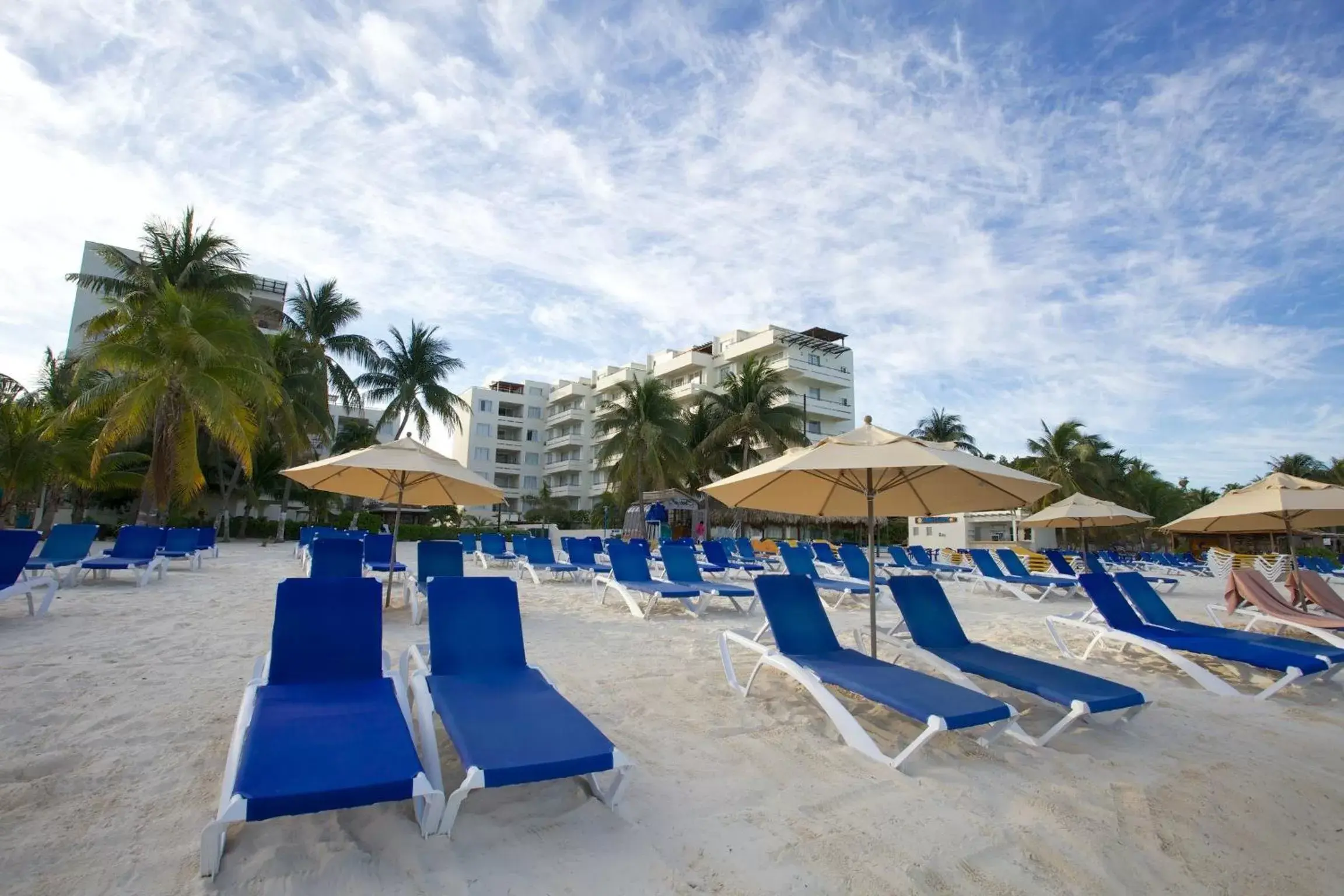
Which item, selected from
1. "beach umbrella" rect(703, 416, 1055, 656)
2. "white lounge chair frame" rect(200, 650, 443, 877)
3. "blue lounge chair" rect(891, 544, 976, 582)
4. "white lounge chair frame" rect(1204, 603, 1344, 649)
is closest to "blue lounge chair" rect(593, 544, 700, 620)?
"beach umbrella" rect(703, 416, 1055, 656)

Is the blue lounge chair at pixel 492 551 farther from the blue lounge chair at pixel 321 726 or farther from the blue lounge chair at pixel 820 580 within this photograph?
the blue lounge chair at pixel 321 726

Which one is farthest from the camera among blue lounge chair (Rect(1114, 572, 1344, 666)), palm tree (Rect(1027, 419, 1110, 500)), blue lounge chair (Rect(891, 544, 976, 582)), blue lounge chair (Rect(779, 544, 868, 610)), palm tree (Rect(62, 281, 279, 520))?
palm tree (Rect(1027, 419, 1110, 500))

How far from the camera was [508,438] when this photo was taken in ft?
184

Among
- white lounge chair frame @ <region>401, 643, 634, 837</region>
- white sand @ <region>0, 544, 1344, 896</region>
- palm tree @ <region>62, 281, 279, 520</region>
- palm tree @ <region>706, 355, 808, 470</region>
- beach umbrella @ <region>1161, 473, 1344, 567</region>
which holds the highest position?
palm tree @ <region>706, 355, 808, 470</region>

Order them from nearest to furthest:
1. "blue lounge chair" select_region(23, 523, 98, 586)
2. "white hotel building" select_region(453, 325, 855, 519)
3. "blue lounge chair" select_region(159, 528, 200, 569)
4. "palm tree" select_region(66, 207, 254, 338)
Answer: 1. "blue lounge chair" select_region(23, 523, 98, 586)
2. "blue lounge chair" select_region(159, 528, 200, 569)
3. "palm tree" select_region(66, 207, 254, 338)
4. "white hotel building" select_region(453, 325, 855, 519)

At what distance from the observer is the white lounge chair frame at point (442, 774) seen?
7.65ft

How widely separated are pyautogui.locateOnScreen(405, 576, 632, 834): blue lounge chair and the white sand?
10.6 inches

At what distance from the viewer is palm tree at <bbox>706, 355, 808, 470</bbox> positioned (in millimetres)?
28938

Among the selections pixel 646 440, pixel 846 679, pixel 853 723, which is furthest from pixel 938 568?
pixel 646 440

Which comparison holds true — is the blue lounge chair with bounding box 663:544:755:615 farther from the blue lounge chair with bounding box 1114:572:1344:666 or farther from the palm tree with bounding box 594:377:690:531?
the palm tree with bounding box 594:377:690:531

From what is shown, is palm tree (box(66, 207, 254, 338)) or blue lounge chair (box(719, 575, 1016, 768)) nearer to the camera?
blue lounge chair (box(719, 575, 1016, 768))

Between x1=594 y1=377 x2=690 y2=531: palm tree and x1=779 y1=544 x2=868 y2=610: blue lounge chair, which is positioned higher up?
x1=594 y1=377 x2=690 y2=531: palm tree

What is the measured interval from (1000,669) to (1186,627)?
364 centimetres

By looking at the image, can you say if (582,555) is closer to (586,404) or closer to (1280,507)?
(1280,507)
